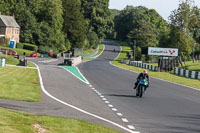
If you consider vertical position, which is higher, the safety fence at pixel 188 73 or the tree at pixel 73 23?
the tree at pixel 73 23

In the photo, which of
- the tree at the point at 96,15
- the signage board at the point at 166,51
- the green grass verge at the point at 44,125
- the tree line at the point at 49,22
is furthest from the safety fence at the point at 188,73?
the tree at the point at 96,15

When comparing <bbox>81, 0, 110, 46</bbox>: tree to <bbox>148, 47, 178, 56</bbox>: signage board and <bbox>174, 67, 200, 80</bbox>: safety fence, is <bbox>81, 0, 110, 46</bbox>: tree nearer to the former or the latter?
<bbox>148, 47, 178, 56</bbox>: signage board

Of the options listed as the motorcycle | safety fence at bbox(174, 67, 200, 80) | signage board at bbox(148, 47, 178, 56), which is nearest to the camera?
the motorcycle

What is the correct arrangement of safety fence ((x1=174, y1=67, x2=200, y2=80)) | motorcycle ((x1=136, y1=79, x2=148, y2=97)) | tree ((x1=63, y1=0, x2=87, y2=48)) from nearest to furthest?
1. motorcycle ((x1=136, y1=79, x2=148, y2=97))
2. safety fence ((x1=174, y1=67, x2=200, y2=80))
3. tree ((x1=63, y1=0, x2=87, y2=48))

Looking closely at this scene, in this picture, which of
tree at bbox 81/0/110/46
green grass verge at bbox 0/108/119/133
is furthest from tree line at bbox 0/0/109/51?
green grass verge at bbox 0/108/119/133

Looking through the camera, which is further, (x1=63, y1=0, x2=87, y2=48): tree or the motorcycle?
(x1=63, y1=0, x2=87, y2=48): tree

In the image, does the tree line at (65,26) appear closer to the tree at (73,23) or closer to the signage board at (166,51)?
the tree at (73,23)

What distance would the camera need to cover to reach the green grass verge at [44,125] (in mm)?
9195

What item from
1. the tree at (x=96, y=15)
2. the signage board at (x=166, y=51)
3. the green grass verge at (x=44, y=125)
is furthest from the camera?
the tree at (x=96, y=15)

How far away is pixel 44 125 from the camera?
Answer: 10203mm

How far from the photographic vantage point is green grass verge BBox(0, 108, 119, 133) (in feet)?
30.2

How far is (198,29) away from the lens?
158125 millimetres

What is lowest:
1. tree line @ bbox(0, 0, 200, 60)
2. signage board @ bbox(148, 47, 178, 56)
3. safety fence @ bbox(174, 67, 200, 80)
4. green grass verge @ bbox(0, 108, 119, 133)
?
safety fence @ bbox(174, 67, 200, 80)

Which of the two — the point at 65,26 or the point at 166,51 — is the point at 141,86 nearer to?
the point at 166,51
